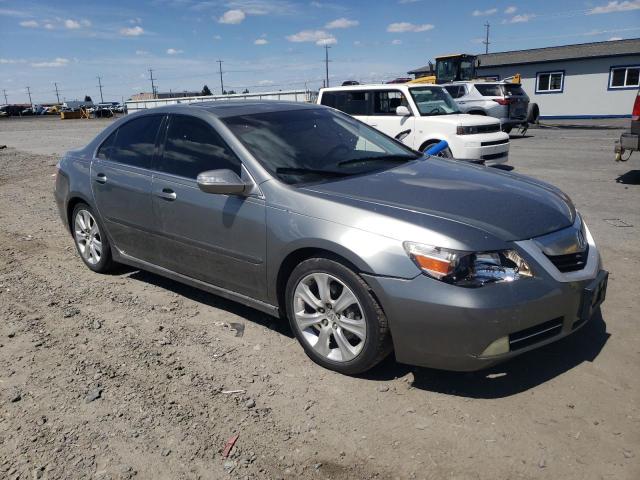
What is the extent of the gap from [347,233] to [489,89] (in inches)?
739

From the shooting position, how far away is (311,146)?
3930mm

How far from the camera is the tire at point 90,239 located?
5.07 meters

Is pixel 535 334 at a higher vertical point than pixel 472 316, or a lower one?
lower

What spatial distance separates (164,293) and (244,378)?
178 centimetres

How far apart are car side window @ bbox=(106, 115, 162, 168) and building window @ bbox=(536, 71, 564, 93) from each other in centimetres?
3182

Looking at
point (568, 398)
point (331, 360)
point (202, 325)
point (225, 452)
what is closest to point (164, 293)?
point (202, 325)

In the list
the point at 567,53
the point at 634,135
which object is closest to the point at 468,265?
the point at 634,135

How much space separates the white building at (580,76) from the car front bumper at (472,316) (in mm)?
30974

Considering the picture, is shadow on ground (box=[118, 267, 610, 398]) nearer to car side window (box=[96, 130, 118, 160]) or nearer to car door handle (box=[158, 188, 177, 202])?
car door handle (box=[158, 188, 177, 202])

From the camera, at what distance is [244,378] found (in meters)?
3.33

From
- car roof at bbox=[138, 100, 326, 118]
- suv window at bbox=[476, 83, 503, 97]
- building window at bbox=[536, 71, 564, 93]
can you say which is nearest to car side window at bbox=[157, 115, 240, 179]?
car roof at bbox=[138, 100, 326, 118]

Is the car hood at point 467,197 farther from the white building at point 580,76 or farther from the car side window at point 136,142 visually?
the white building at point 580,76

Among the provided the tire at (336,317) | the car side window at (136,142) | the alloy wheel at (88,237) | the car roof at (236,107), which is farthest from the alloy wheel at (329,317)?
the alloy wheel at (88,237)

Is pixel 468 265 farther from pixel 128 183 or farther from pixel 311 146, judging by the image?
pixel 128 183
